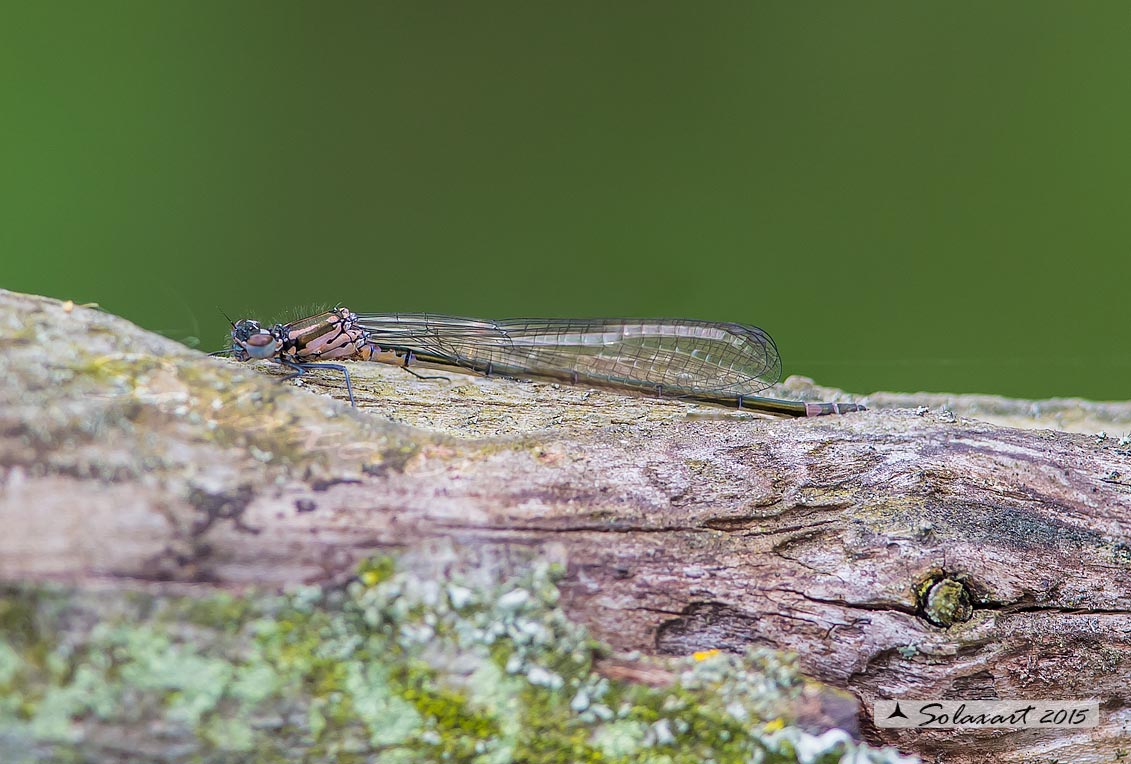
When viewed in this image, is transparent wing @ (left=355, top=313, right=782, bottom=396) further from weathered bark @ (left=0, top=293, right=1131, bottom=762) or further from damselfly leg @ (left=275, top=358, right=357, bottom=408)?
weathered bark @ (left=0, top=293, right=1131, bottom=762)

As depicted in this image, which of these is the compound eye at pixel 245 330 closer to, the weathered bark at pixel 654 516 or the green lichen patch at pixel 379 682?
the weathered bark at pixel 654 516

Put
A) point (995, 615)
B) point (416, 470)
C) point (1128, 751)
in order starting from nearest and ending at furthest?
point (416, 470) → point (995, 615) → point (1128, 751)

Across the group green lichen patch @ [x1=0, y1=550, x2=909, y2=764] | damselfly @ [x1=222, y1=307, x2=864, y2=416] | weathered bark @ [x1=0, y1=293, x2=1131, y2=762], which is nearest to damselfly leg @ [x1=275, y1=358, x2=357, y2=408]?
damselfly @ [x1=222, y1=307, x2=864, y2=416]

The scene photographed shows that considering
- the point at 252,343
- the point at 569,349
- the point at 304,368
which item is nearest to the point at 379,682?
the point at 304,368

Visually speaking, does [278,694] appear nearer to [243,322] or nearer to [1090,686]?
[1090,686]

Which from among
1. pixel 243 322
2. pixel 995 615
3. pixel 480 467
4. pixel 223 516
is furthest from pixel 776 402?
pixel 223 516

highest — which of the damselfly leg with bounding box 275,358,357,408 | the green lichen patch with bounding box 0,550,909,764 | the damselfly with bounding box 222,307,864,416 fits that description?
the damselfly with bounding box 222,307,864,416

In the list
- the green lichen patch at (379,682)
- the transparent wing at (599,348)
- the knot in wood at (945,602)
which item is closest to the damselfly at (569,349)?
the transparent wing at (599,348)
